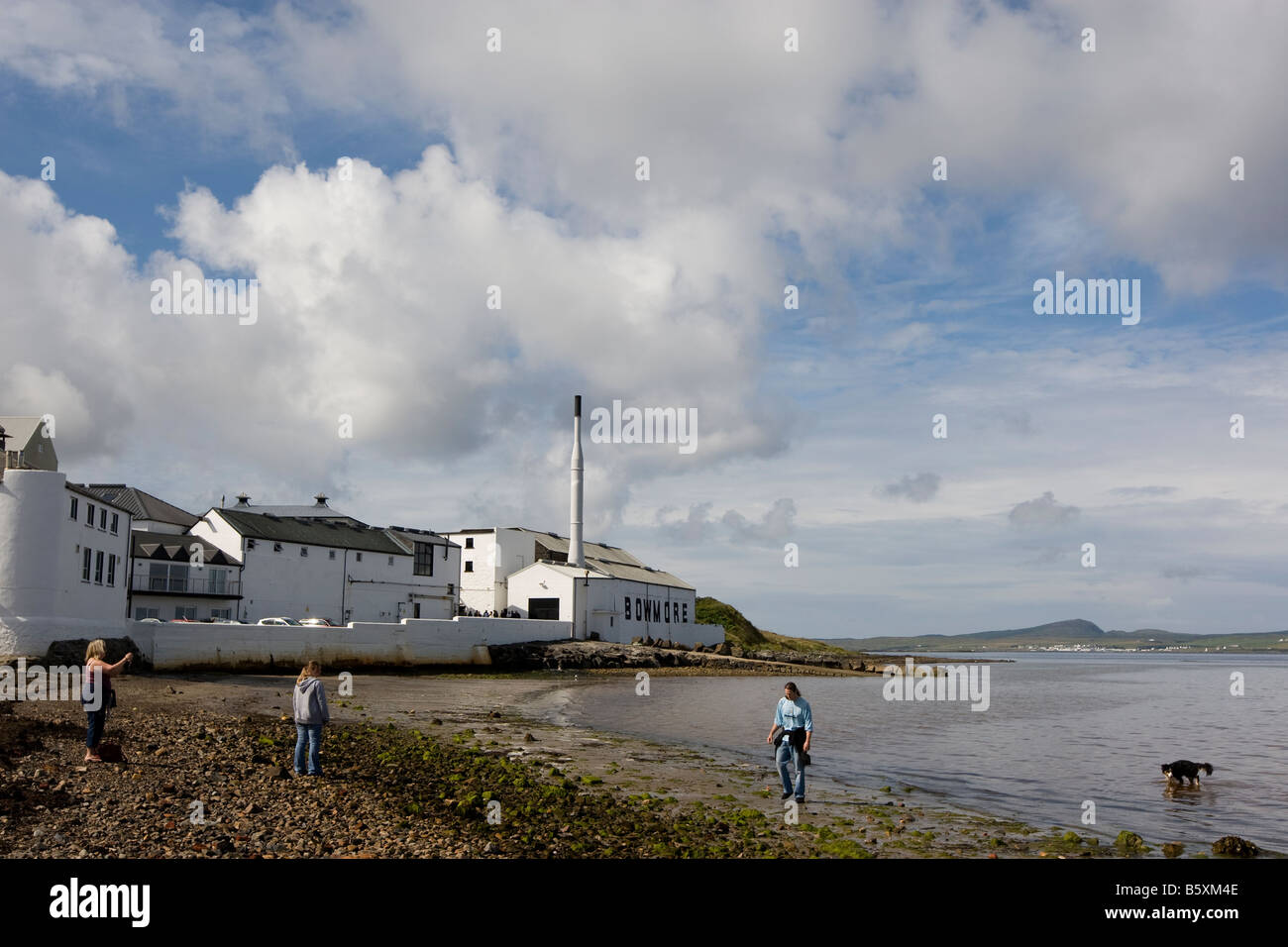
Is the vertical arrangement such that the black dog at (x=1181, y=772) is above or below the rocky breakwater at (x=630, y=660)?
above

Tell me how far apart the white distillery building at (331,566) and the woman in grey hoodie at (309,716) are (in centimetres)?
4772

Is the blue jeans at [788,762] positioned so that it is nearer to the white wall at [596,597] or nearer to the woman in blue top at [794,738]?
the woman in blue top at [794,738]

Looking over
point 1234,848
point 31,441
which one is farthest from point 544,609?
point 1234,848

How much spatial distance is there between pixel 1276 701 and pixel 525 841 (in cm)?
5939

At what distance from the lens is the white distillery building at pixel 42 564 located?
109ft

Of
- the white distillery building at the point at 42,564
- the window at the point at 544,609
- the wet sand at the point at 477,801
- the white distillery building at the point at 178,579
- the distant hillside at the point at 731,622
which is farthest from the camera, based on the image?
the distant hillside at the point at 731,622

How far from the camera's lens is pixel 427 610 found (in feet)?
237

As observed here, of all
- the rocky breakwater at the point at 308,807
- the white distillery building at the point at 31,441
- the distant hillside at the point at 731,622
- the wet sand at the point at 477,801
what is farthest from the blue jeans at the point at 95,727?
the distant hillside at the point at 731,622

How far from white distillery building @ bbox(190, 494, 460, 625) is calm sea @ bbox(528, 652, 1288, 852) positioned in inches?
846

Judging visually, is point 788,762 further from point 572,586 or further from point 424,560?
point 424,560
